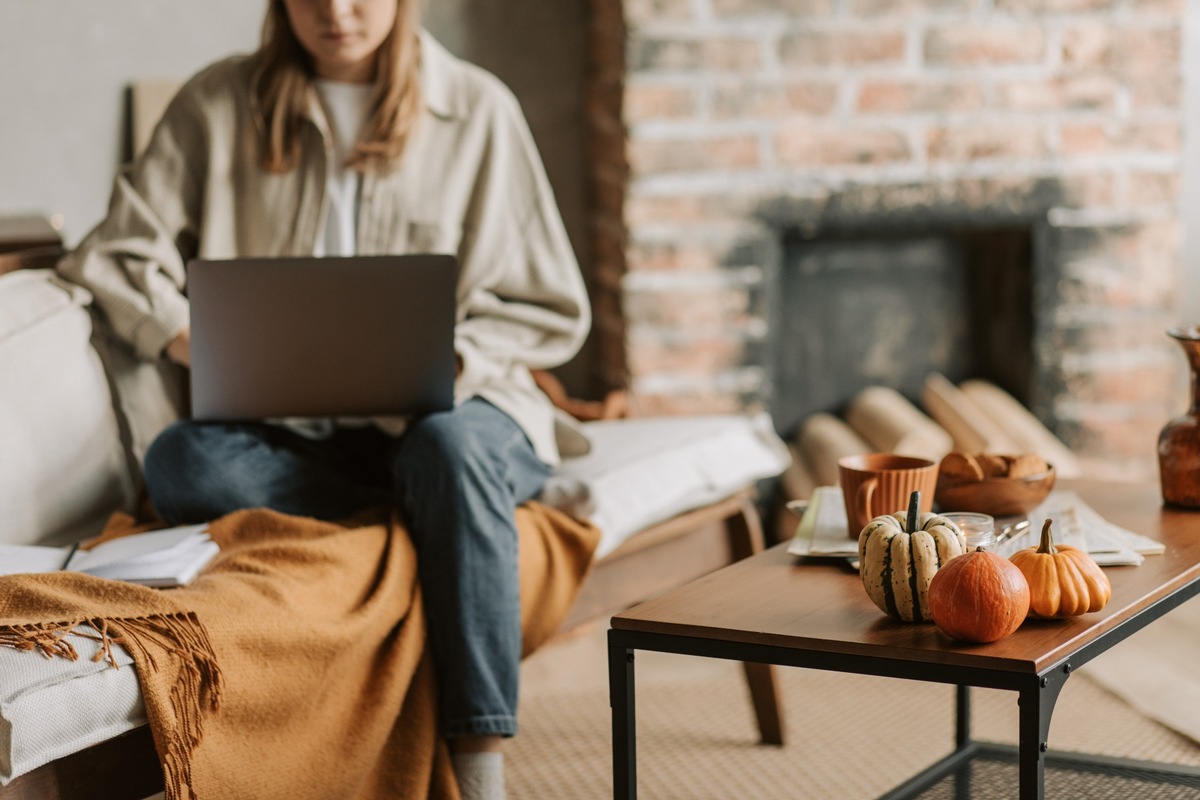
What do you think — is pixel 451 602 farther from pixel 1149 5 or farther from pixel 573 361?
pixel 1149 5

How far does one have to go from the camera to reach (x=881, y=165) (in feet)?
8.71

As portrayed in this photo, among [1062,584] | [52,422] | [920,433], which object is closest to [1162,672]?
[920,433]

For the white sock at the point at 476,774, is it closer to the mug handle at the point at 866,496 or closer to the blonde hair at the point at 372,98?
the mug handle at the point at 866,496

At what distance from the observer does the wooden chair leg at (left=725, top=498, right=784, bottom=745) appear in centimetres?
192

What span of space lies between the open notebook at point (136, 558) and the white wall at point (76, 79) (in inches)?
40.6

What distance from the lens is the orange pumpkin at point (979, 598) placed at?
1.07m

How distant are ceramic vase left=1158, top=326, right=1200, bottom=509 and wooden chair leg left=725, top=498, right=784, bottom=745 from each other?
0.56m

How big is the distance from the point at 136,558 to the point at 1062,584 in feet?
2.91

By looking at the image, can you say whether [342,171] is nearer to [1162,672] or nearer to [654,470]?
[654,470]

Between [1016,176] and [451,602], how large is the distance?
5.33 feet

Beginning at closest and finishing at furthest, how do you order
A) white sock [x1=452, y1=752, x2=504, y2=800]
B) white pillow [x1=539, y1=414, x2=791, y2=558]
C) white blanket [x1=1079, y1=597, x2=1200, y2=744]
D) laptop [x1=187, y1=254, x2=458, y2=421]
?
white sock [x1=452, y1=752, x2=504, y2=800] < laptop [x1=187, y1=254, x2=458, y2=421] < white pillow [x1=539, y1=414, x2=791, y2=558] < white blanket [x1=1079, y1=597, x2=1200, y2=744]

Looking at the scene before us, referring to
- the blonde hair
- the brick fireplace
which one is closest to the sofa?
the blonde hair

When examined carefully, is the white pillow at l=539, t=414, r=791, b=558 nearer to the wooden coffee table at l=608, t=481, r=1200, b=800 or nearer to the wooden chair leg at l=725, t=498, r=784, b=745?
the wooden chair leg at l=725, t=498, r=784, b=745

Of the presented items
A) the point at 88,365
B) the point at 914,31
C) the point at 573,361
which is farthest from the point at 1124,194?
the point at 88,365
